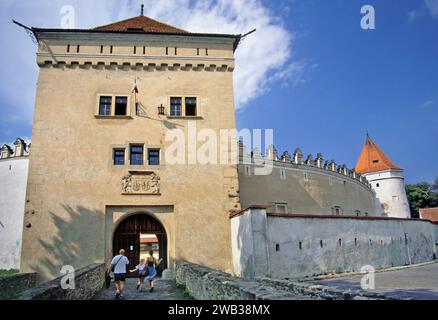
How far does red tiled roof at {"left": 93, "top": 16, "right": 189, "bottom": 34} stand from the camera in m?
15.8

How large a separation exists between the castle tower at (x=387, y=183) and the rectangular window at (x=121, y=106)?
1290 inches

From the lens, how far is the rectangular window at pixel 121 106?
1436cm

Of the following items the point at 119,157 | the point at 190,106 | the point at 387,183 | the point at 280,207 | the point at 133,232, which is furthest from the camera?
the point at 387,183

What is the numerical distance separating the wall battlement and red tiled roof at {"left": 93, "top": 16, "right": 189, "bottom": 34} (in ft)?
30.5

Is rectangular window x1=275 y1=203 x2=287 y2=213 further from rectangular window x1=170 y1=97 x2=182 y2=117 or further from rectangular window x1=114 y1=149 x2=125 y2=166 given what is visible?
rectangular window x1=114 y1=149 x2=125 y2=166

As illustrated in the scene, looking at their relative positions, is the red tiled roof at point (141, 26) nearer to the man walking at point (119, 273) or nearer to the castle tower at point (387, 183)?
the man walking at point (119, 273)

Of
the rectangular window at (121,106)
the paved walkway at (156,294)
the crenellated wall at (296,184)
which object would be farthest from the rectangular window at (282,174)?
the paved walkway at (156,294)

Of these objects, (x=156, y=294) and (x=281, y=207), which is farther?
(x=281, y=207)

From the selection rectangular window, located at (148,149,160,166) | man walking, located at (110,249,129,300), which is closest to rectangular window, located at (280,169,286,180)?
rectangular window, located at (148,149,160,166)

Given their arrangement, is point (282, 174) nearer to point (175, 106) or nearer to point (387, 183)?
point (175, 106)

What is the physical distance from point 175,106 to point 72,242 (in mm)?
6773

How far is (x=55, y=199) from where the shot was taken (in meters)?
12.8

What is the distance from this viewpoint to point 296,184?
24.8 meters

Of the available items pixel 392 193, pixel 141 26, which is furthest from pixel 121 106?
pixel 392 193
